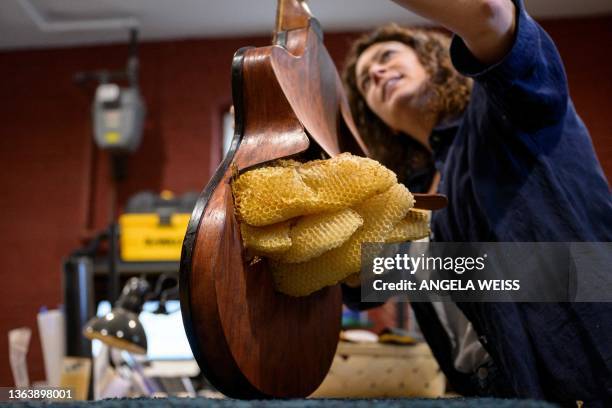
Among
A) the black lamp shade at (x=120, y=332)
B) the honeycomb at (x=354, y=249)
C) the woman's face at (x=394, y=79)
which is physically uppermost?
the woman's face at (x=394, y=79)

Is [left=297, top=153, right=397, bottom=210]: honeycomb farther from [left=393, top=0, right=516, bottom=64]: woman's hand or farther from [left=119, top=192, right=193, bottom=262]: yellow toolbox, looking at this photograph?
[left=119, top=192, right=193, bottom=262]: yellow toolbox

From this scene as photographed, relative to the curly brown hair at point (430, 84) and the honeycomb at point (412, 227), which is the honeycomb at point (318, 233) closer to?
the honeycomb at point (412, 227)

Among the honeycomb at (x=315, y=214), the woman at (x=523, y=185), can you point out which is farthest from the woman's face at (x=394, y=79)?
the honeycomb at (x=315, y=214)

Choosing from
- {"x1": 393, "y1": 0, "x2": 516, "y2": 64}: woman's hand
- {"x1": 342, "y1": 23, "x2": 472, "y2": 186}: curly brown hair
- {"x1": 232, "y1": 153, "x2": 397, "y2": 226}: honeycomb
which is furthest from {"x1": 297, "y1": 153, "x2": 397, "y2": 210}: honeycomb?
{"x1": 342, "y1": 23, "x2": 472, "y2": 186}: curly brown hair

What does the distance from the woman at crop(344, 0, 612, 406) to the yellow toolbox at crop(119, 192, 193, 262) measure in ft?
4.29

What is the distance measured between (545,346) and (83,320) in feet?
3.07

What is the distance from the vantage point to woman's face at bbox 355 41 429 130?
0.74 meters

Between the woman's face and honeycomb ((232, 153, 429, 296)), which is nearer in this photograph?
honeycomb ((232, 153, 429, 296))

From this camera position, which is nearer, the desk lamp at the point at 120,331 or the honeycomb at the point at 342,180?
the honeycomb at the point at 342,180

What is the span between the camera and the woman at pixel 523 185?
0.44m

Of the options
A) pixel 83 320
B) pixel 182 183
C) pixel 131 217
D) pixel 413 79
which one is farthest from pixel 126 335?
pixel 182 183

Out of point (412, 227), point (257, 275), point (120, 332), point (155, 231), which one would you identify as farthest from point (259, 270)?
point (155, 231)
